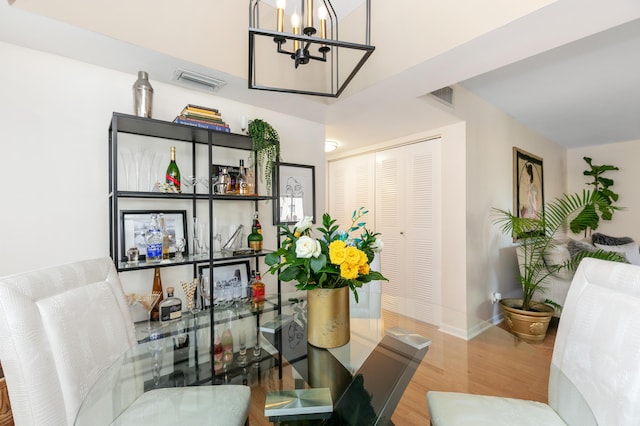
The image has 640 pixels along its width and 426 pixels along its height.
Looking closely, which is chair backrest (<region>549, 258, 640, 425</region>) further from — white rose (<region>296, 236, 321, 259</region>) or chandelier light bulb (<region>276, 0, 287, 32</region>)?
chandelier light bulb (<region>276, 0, 287, 32</region>)

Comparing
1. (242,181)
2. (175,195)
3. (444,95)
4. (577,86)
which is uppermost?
(577,86)

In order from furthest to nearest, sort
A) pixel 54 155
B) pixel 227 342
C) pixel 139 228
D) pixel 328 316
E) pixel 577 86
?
pixel 577 86, pixel 139 228, pixel 54 155, pixel 227 342, pixel 328 316

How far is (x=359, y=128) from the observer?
3.17 m

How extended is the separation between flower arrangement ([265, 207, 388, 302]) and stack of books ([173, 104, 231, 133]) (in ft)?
3.62

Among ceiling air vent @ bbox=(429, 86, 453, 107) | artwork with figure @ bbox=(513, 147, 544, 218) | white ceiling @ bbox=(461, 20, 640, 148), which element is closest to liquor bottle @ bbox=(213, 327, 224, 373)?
ceiling air vent @ bbox=(429, 86, 453, 107)

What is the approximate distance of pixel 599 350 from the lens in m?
0.91

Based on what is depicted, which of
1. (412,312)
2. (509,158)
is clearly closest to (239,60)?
(412,312)

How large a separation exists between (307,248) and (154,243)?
1.18m

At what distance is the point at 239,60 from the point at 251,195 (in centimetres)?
91

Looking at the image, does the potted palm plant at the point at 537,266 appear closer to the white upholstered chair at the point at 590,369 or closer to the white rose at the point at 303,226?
the white upholstered chair at the point at 590,369

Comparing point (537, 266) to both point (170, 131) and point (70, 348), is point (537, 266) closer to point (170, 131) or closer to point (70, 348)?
point (170, 131)

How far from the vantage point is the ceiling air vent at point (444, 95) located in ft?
8.24

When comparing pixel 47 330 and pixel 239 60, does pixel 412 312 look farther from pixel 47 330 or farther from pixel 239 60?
pixel 239 60

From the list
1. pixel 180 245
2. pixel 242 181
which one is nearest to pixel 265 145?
pixel 242 181
